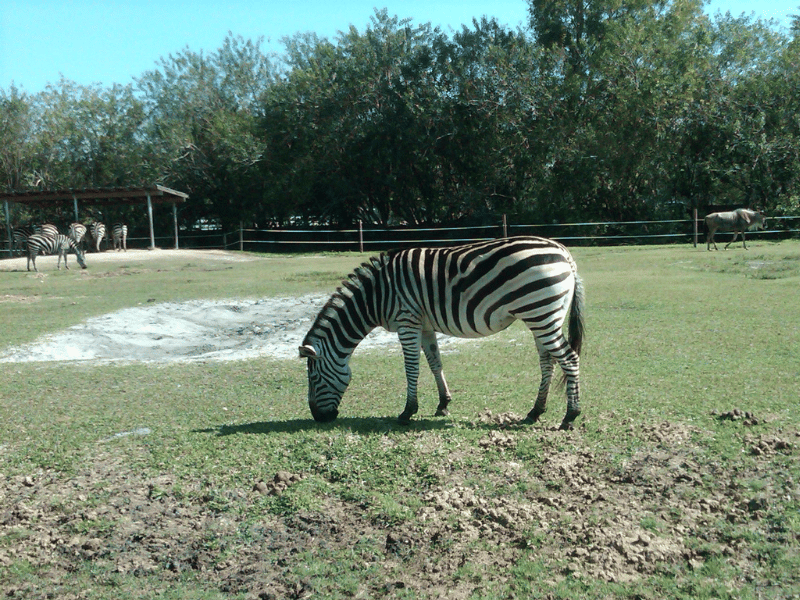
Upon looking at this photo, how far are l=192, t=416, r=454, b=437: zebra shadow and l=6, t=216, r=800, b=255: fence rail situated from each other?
2035cm

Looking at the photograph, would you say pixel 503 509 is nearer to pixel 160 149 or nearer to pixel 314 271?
pixel 314 271

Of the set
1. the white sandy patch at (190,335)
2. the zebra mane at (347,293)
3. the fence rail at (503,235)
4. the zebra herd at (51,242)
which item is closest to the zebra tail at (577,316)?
the zebra mane at (347,293)

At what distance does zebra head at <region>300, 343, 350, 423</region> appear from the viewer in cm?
670

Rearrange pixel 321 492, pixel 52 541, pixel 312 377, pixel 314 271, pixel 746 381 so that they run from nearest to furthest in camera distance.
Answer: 1. pixel 52 541
2. pixel 321 492
3. pixel 312 377
4. pixel 746 381
5. pixel 314 271

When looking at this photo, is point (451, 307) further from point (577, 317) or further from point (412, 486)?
point (412, 486)

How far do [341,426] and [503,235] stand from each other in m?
23.4

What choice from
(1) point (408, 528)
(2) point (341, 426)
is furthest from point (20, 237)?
(1) point (408, 528)

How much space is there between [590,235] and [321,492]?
1060 inches

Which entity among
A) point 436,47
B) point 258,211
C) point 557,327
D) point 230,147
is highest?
point 436,47

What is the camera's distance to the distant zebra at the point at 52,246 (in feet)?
85.5

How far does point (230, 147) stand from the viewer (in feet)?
119

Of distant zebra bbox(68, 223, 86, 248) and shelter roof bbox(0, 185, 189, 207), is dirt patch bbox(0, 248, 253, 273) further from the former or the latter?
shelter roof bbox(0, 185, 189, 207)

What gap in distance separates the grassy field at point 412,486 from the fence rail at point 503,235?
19.3 metres

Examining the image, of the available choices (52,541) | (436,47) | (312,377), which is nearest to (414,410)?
(312,377)
